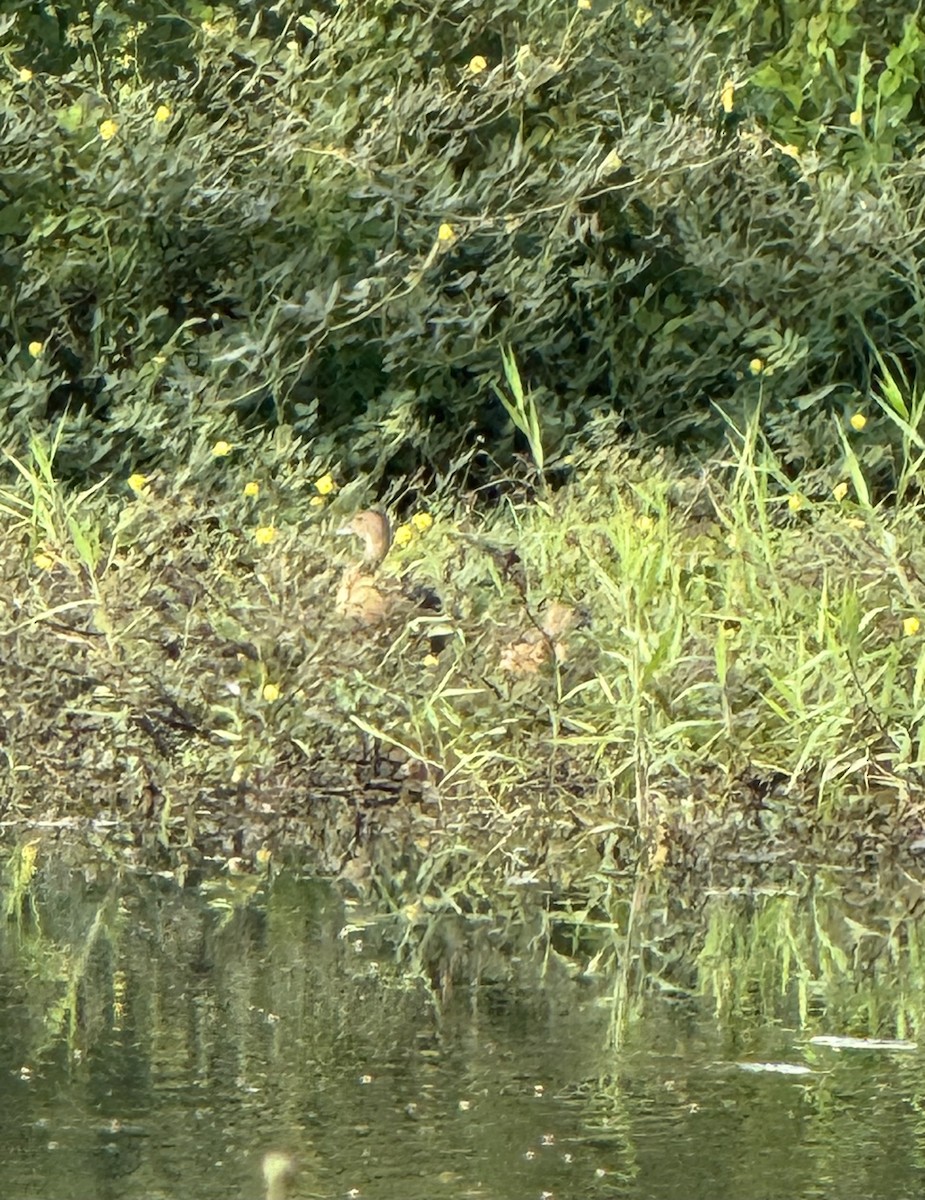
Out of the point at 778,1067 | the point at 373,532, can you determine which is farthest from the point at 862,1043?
the point at 373,532

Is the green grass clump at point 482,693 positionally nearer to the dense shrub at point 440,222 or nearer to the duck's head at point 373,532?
the duck's head at point 373,532

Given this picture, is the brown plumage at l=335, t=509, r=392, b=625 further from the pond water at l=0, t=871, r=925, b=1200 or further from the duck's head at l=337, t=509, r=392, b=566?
the pond water at l=0, t=871, r=925, b=1200

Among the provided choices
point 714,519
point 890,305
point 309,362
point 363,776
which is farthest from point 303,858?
point 890,305

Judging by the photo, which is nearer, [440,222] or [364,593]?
[364,593]

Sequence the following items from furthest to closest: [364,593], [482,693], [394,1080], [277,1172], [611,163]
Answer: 1. [611,163]
2. [364,593]
3. [482,693]
4. [394,1080]
5. [277,1172]

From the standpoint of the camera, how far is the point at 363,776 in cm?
645

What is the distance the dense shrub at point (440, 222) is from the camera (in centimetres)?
952

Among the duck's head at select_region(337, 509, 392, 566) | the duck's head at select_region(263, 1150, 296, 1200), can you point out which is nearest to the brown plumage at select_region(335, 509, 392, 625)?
the duck's head at select_region(337, 509, 392, 566)

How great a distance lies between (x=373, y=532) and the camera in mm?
7785

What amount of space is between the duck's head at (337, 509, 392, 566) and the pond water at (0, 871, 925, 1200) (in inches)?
94.3

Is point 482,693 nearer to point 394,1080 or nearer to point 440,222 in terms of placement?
point 394,1080

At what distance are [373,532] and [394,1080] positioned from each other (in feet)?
11.7

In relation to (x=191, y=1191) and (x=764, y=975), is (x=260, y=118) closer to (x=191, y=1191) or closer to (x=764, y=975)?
(x=764, y=975)

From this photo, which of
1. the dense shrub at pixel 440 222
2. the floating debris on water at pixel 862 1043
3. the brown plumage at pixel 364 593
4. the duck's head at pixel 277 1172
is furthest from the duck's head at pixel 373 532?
the duck's head at pixel 277 1172
